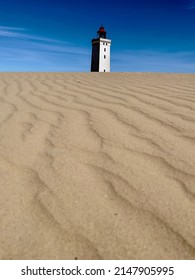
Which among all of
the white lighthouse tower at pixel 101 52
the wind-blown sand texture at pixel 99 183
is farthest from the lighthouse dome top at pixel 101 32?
the wind-blown sand texture at pixel 99 183

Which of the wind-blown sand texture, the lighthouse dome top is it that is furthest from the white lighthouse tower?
the wind-blown sand texture

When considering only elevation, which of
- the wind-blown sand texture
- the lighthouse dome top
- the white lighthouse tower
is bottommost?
the wind-blown sand texture

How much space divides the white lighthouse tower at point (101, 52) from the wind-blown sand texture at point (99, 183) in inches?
1422

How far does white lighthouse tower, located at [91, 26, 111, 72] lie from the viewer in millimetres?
37062

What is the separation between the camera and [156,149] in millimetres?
1738

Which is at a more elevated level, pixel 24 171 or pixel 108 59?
pixel 108 59

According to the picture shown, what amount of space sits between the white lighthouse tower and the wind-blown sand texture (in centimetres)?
3613

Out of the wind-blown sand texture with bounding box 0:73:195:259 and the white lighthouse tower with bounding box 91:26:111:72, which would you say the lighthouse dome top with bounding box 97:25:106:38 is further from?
the wind-blown sand texture with bounding box 0:73:195:259

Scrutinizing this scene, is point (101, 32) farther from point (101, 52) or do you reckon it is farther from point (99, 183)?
point (99, 183)

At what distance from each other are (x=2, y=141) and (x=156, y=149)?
3.18 ft

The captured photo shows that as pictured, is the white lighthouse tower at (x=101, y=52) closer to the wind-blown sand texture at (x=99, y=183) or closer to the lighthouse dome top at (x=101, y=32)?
the lighthouse dome top at (x=101, y=32)
